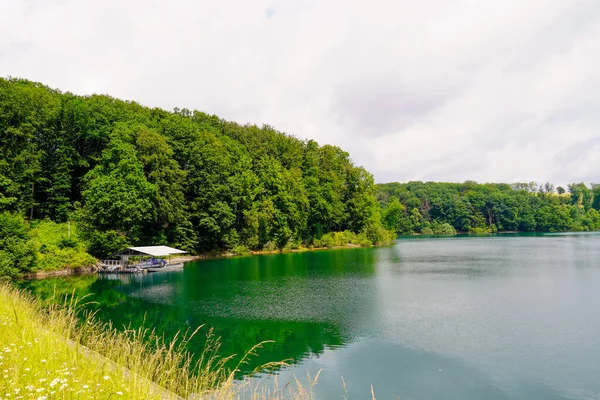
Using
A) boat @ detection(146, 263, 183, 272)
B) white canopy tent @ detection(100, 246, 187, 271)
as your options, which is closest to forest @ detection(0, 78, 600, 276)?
white canopy tent @ detection(100, 246, 187, 271)

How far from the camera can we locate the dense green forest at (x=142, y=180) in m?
39.7

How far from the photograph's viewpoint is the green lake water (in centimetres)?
1204

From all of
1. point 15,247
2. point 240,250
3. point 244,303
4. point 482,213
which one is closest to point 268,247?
point 240,250

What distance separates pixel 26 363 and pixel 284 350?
10.2 metres

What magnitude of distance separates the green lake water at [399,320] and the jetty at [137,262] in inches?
92.5

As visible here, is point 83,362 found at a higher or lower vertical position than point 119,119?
lower

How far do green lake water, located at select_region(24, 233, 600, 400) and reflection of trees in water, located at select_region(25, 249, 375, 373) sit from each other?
89 mm

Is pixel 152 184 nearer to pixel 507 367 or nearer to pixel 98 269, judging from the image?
pixel 98 269

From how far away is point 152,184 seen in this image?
43.5m

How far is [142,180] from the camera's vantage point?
41.6m

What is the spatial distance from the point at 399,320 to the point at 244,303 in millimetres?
8908

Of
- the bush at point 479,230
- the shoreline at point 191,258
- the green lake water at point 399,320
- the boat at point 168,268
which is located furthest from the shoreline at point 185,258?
the bush at point 479,230

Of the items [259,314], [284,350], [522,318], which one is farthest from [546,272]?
[284,350]

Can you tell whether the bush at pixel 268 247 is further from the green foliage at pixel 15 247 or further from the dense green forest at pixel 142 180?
the green foliage at pixel 15 247
